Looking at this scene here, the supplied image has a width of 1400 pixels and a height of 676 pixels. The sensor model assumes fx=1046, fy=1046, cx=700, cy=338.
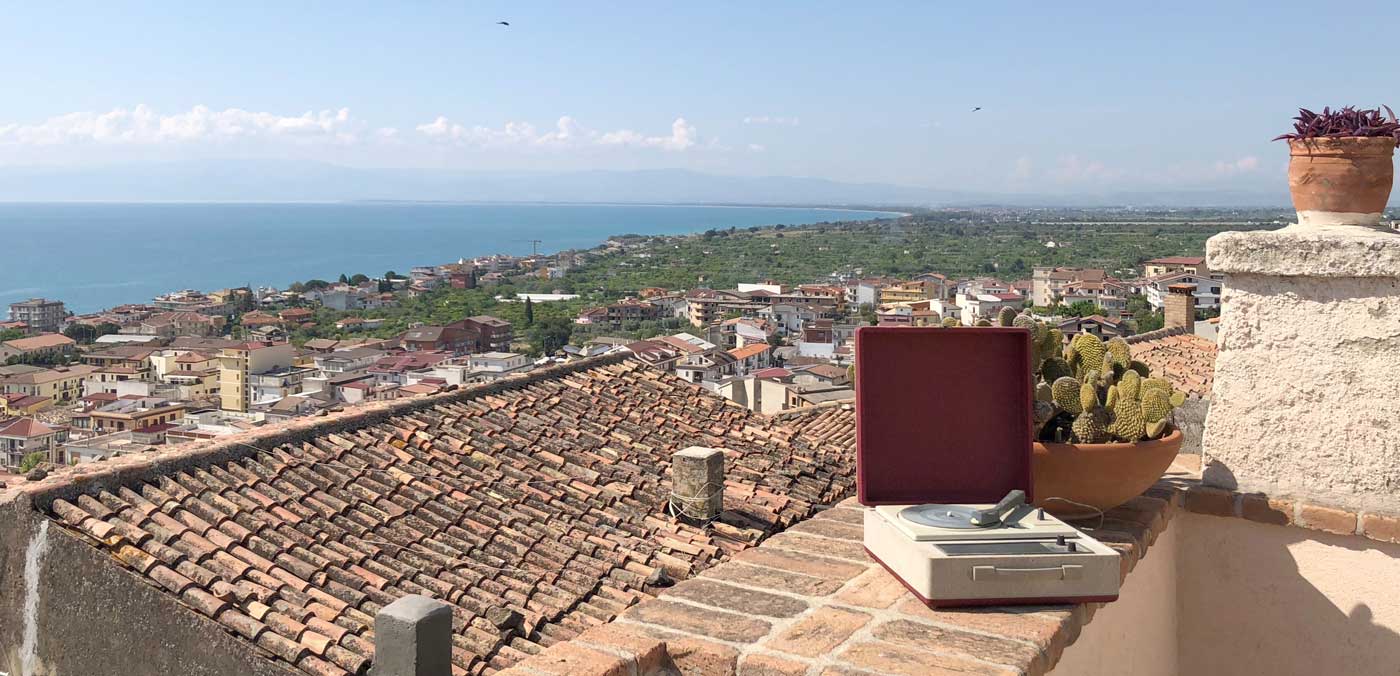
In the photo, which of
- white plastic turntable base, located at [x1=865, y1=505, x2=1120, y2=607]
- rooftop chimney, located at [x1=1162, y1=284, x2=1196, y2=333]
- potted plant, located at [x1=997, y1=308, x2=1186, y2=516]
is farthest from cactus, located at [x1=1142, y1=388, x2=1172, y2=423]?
rooftop chimney, located at [x1=1162, y1=284, x2=1196, y2=333]

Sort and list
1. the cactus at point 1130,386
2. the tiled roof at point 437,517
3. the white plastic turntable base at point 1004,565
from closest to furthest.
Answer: the white plastic turntable base at point 1004,565
the cactus at point 1130,386
the tiled roof at point 437,517

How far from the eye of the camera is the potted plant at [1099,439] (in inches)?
86.6

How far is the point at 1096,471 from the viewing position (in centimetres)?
222

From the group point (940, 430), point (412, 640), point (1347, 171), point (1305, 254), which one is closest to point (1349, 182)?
point (1347, 171)

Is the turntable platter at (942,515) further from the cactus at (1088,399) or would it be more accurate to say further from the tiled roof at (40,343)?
the tiled roof at (40,343)

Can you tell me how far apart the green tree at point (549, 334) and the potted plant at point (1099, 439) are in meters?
57.3

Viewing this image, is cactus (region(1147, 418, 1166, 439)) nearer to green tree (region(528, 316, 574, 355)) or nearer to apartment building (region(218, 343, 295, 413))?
apartment building (region(218, 343, 295, 413))

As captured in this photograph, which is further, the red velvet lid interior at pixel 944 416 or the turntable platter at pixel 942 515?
the red velvet lid interior at pixel 944 416

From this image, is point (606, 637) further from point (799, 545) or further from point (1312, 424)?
point (1312, 424)

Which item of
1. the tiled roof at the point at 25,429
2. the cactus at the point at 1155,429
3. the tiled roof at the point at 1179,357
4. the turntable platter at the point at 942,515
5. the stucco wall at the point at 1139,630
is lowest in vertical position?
the tiled roof at the point at 25,429

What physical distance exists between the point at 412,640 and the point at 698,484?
20.2ft

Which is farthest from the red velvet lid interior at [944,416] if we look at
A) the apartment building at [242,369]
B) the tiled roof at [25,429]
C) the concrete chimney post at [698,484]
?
the apartment building at [242,369]

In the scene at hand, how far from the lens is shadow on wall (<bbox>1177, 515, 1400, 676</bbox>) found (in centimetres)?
238

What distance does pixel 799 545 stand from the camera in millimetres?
2111
